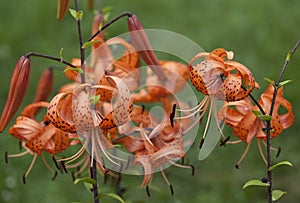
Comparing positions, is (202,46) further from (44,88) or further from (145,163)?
(145,163)

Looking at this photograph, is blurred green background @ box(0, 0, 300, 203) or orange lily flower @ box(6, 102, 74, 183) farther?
blurred green background @ box(0, 0, 300, 203)

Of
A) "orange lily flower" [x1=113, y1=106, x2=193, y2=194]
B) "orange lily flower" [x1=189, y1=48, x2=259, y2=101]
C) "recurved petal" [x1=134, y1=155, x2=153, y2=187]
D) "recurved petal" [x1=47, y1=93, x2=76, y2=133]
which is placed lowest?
"recurved petal" [x1=134, y1=155, x2=153, y2=187]

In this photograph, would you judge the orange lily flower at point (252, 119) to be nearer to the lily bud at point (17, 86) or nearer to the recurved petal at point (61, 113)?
the recurved petal at point (61, 113)

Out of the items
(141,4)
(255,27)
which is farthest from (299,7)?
(141,4)

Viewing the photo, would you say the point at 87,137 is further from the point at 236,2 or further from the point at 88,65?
the point at 236,2

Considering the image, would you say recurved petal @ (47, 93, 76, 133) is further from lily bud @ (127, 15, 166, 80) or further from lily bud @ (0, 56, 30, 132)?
lily bud @ (127, 15, 166, 80)

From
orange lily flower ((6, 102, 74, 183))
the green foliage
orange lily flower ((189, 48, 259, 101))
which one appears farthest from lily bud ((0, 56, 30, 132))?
the green foliage
